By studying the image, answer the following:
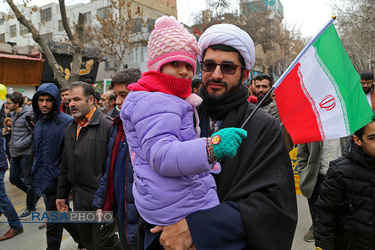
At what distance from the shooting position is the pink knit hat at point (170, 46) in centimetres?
161

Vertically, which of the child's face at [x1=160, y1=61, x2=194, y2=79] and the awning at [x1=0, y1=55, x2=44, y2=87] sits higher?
the awning at [x1=0, y1=55, x2=44, y2=87]

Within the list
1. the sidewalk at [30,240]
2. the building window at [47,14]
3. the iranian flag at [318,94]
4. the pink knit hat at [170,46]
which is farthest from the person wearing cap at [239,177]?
the building window at [47,14]

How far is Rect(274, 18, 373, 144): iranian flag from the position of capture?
1.83 meters

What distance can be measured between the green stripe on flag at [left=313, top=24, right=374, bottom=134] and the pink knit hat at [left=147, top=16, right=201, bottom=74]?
0.80 metres

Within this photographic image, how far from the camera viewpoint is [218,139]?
1264 mm

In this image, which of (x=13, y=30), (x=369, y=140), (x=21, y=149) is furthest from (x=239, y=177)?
(x=13, y=30)

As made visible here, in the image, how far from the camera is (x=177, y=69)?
63.5 inches

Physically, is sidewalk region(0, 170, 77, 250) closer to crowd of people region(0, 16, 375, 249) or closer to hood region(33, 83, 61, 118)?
hood region(33, 83, 61, 118)

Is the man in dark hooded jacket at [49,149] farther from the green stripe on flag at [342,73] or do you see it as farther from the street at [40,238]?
the green stripe on flag at [342,73]

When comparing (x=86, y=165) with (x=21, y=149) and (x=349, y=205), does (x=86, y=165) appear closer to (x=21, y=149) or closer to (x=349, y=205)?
(x=349, y=205)

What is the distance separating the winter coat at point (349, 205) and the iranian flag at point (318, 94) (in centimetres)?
84

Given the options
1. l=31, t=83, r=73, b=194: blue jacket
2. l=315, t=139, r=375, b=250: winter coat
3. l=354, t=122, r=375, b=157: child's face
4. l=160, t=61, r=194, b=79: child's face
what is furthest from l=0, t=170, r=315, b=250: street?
l=160, t=61, r=194, b=79: child's face

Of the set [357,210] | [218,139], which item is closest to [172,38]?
[218,139]

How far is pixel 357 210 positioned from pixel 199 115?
1.68 meters
